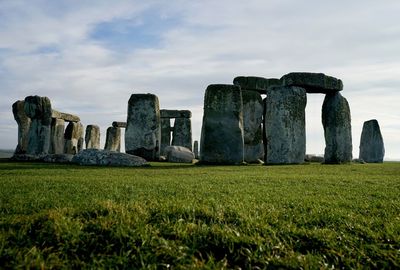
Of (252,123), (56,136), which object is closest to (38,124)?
(56,136)

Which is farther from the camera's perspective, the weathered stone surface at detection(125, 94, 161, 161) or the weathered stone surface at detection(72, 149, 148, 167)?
the weathered stone surface at detection(125, 94, 161, 161)

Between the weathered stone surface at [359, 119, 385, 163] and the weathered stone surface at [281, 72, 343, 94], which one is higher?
the weathered stone surface at [281, 72, 343, 94]

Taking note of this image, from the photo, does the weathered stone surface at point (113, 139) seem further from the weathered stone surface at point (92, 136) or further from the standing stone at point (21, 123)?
the standing stone at point (21, 123)

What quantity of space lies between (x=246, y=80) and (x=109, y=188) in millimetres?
15344

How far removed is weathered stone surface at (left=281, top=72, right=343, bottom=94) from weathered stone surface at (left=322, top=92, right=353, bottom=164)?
70cm

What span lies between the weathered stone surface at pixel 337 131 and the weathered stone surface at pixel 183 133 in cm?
1276

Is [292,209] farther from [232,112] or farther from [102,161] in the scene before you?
[232,112]

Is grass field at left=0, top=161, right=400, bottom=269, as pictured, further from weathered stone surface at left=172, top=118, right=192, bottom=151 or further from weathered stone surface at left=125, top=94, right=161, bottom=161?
weathered stone surface at left=172, top=118, right=192, bottom=151

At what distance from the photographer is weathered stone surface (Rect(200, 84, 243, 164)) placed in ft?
42.3

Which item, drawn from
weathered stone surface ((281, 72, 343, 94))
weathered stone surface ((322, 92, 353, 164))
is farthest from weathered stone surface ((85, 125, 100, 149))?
weathered stone surface ((322, 92, 353, 164))

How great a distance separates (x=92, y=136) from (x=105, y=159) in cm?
1484

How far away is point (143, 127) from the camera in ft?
53.0

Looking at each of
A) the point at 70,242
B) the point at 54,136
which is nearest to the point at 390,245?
the point at 70,242

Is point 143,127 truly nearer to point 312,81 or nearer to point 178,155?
point 178,155
